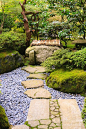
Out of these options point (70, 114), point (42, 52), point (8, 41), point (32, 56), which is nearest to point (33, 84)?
point (70, 114)

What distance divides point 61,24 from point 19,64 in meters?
2.90

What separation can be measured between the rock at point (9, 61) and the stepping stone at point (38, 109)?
2.52m

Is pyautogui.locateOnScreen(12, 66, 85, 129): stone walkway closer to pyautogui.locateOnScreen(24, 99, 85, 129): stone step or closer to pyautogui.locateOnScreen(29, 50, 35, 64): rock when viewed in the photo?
pyautogui.locateOnScreen(24, 99, 85, 129): stone step

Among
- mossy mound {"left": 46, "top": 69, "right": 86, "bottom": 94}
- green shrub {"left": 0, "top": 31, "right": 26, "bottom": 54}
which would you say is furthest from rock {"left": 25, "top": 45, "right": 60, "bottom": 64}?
mossy mound {"left": 46, "top": 69, "right": 86, "bottom": 94}

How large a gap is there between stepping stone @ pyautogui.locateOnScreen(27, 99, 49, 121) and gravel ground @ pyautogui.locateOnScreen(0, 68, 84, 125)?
11 centimetres

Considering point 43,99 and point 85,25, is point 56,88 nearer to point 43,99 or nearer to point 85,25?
point 43,99

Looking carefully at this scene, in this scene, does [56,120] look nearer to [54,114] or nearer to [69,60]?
[54,114]

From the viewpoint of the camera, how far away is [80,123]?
7.98 ft

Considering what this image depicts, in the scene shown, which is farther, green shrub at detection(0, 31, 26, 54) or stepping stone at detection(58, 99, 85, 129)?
green shrub at detection(0, 31, 26, 54)

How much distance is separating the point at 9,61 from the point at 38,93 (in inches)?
94.3

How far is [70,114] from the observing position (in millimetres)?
2705

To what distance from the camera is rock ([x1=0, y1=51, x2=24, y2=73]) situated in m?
5.28

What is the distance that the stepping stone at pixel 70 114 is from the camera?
2385mm

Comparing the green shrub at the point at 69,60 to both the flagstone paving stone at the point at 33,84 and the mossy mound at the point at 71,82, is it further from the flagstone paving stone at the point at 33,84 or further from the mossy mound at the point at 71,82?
the flagstone paving stone at the point at 33,84
